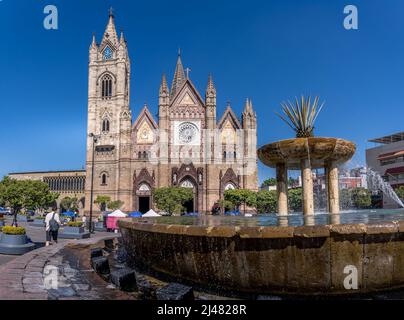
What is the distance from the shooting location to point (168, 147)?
4800 cm

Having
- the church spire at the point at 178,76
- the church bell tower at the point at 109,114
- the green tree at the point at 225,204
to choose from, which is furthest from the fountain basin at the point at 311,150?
the church spire at the point at 178,76

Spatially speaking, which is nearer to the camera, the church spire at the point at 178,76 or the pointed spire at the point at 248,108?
the pointed spire at the point at 248,108

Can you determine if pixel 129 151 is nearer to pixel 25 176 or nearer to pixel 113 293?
pixel 25 176

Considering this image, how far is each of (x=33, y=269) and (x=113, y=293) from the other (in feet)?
7.55

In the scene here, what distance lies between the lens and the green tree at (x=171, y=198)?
132 feet

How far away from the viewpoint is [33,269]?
573 cm

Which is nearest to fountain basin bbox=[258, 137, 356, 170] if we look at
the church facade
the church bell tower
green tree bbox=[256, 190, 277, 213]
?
green tree bbox=[256, 190, 277, 213]

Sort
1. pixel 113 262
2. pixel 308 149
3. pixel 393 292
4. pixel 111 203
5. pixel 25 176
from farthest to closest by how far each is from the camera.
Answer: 1. pixel 25 176
2. pixel 111 203
3. pixel 308 149
4. pixel 113 262
5. pixel 393 292

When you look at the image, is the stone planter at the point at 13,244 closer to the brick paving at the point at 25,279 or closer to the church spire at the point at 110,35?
the brick paving at the point at 25,279

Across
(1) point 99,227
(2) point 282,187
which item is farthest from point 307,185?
(1) point 99,227

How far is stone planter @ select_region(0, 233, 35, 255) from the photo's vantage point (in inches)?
405

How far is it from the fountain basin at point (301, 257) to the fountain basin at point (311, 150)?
5.00 metres

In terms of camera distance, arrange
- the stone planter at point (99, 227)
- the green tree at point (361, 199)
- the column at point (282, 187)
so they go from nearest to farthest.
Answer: the column at point (282, 187) < the stone planter at point (99, 227) < the green tree at point (361, 199)
